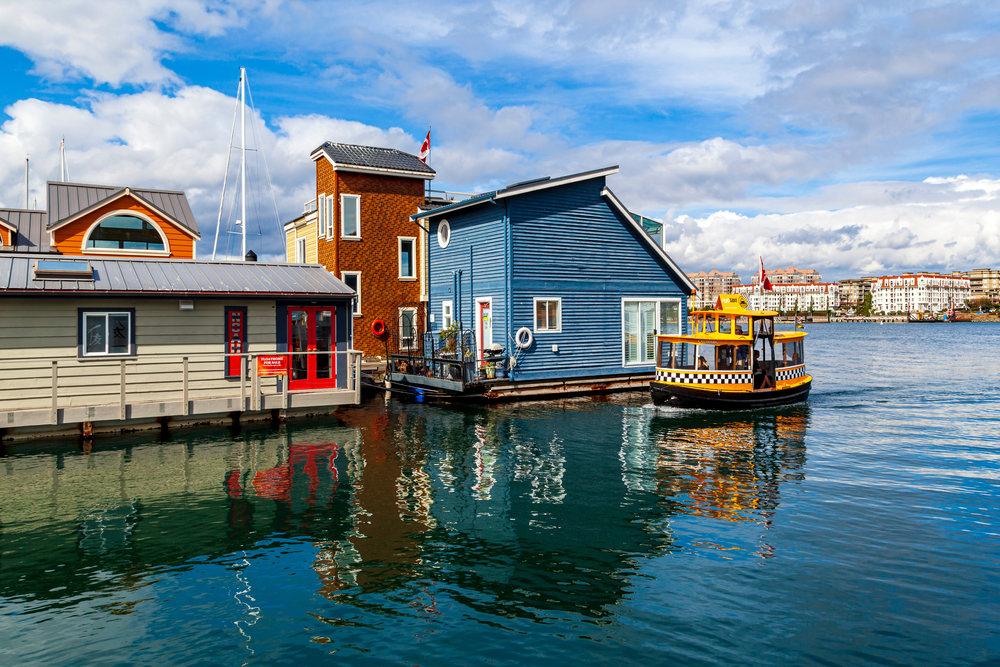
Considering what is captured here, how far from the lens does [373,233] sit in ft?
107

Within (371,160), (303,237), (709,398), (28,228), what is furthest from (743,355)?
(28,228)

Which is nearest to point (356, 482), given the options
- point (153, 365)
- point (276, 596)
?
point (276, 596)

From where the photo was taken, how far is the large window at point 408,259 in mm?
33344

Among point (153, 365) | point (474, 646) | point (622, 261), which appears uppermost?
point (622, 261)

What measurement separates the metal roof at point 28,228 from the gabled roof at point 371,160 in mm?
12861

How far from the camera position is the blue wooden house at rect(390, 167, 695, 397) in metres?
24.7

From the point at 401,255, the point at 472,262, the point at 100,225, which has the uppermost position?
the point at 100,225

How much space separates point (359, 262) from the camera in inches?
1260

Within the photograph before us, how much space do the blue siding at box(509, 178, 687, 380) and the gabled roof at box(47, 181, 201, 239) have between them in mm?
A: 16077

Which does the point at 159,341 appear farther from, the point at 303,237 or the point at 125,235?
the point at 303,237

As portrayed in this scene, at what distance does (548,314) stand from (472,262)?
4110 millimetres

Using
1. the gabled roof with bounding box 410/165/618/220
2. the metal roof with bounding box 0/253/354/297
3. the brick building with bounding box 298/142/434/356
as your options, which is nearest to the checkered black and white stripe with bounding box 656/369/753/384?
the gabled roof with bounding box 410/165/618/220

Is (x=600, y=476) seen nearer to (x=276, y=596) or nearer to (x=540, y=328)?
(x=276, y=596)

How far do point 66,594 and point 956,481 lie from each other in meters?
16.7
